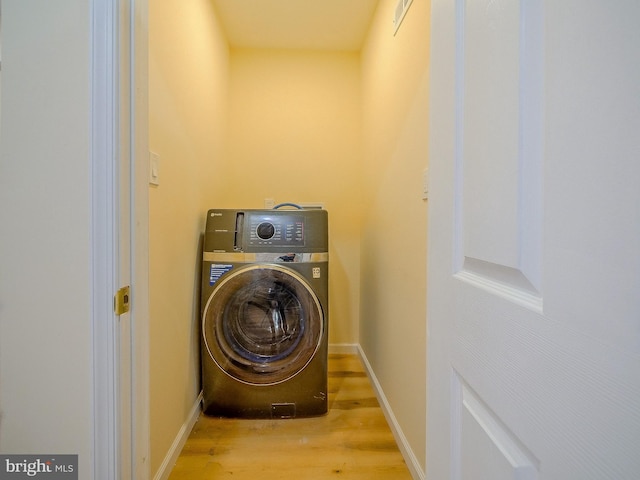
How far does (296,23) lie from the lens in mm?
2209

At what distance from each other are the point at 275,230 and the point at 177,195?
1.72 ft

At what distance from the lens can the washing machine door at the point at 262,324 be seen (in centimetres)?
167

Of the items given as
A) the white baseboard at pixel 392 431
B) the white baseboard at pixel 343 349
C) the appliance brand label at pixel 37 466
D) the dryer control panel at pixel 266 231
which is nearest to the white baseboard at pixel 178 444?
the white baseboard at pixel 392 431

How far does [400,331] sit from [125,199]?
1.28 metres

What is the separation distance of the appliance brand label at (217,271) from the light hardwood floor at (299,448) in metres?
0.78

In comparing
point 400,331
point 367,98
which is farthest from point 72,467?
point 367,98

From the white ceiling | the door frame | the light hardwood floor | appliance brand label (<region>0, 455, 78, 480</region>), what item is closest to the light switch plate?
the door frame

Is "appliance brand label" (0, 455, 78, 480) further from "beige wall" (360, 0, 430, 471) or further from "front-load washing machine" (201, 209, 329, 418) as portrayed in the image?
"beige wall" (360, 0, 430, 471)

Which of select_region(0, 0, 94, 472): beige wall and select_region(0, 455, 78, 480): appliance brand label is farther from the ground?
select_region(0, 0, 94, 472): beige wall

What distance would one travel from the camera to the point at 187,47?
1.57m

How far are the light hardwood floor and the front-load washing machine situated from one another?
0.09 m

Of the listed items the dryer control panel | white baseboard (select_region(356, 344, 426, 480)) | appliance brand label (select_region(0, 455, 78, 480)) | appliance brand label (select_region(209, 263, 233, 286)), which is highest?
the dryer control panel

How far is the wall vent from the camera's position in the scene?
A: 1.42m

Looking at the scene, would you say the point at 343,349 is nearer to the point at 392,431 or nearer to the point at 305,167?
the point at 392,431
